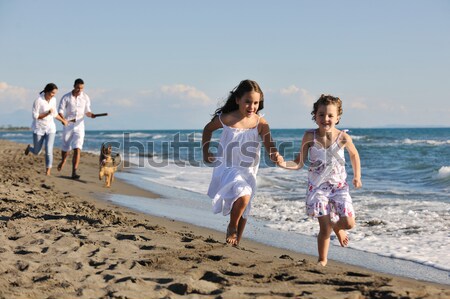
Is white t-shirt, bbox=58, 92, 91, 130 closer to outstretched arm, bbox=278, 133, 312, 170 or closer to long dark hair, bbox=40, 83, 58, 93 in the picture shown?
long dark hair, bbox=40, 83, 58, 93

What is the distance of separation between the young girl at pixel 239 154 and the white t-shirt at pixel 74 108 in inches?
251

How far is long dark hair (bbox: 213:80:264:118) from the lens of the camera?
557cm

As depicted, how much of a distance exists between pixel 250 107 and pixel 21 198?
13.6 ft

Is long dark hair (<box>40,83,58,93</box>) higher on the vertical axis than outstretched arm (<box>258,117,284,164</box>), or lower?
higher

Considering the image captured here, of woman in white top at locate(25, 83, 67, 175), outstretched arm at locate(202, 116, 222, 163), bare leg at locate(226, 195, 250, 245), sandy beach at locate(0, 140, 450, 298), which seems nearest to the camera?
sandy beach at locate(0, 140, 450, 298)

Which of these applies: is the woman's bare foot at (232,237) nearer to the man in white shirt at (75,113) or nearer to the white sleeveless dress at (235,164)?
the white sleeveless dress at (235,164)

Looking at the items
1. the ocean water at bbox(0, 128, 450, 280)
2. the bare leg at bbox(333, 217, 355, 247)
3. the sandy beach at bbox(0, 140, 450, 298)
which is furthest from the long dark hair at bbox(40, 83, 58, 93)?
the bare leg at bbox(333, 217, 355, 247)

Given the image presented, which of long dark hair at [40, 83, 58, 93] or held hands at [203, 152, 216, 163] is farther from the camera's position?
long dark hair at [40, 83, 58, 93]

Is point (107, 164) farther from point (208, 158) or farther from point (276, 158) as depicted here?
point (276, 158)

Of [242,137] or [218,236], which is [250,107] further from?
[218,236]

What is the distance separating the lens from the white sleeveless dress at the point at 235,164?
5.48 metres

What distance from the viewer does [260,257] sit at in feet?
15.3

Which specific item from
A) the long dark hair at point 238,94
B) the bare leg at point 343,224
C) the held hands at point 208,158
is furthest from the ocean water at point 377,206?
the long dark hair at point 238,94

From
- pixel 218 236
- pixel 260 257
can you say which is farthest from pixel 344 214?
pixel 218 236
